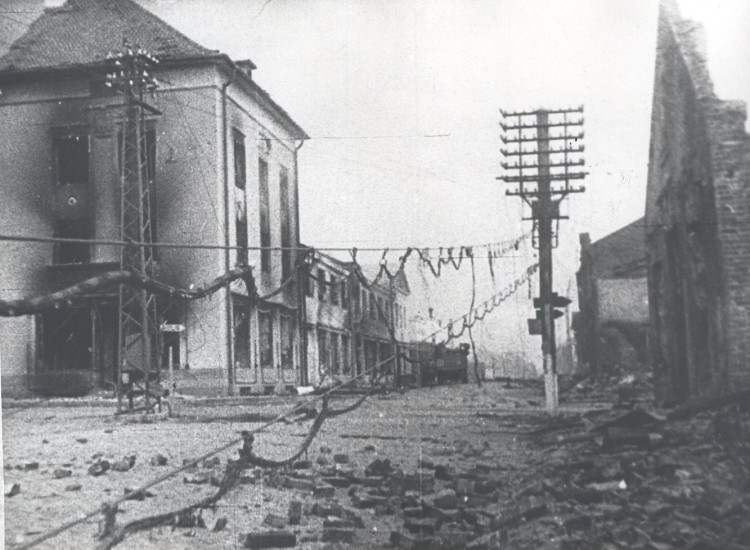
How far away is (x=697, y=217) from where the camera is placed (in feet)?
27.2

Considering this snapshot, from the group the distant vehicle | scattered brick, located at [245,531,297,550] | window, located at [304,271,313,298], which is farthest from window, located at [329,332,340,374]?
the distant vehicle

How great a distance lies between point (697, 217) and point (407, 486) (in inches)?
186

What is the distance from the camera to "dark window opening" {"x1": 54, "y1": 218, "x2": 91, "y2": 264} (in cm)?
809

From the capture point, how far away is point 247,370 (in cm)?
969

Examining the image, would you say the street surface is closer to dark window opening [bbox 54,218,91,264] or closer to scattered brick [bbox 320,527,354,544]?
scattered brick [bbox 320,527,354,544]

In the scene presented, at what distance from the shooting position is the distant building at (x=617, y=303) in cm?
2511

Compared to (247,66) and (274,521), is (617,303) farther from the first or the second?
(274,521)

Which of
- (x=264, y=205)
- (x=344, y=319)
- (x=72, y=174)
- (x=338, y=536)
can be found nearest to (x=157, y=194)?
(x=72, y=174)

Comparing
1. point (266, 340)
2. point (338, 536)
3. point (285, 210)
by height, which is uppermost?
point (285, 210)

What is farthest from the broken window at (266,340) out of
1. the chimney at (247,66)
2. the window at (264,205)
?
the chimney at (247,66)

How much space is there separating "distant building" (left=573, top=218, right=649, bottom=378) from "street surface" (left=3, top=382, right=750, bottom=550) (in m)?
16.9

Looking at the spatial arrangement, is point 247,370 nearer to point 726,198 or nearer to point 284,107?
point 284,107

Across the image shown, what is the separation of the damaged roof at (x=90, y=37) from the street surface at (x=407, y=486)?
380 cm

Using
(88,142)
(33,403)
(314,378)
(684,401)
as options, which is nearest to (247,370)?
(314,378)
